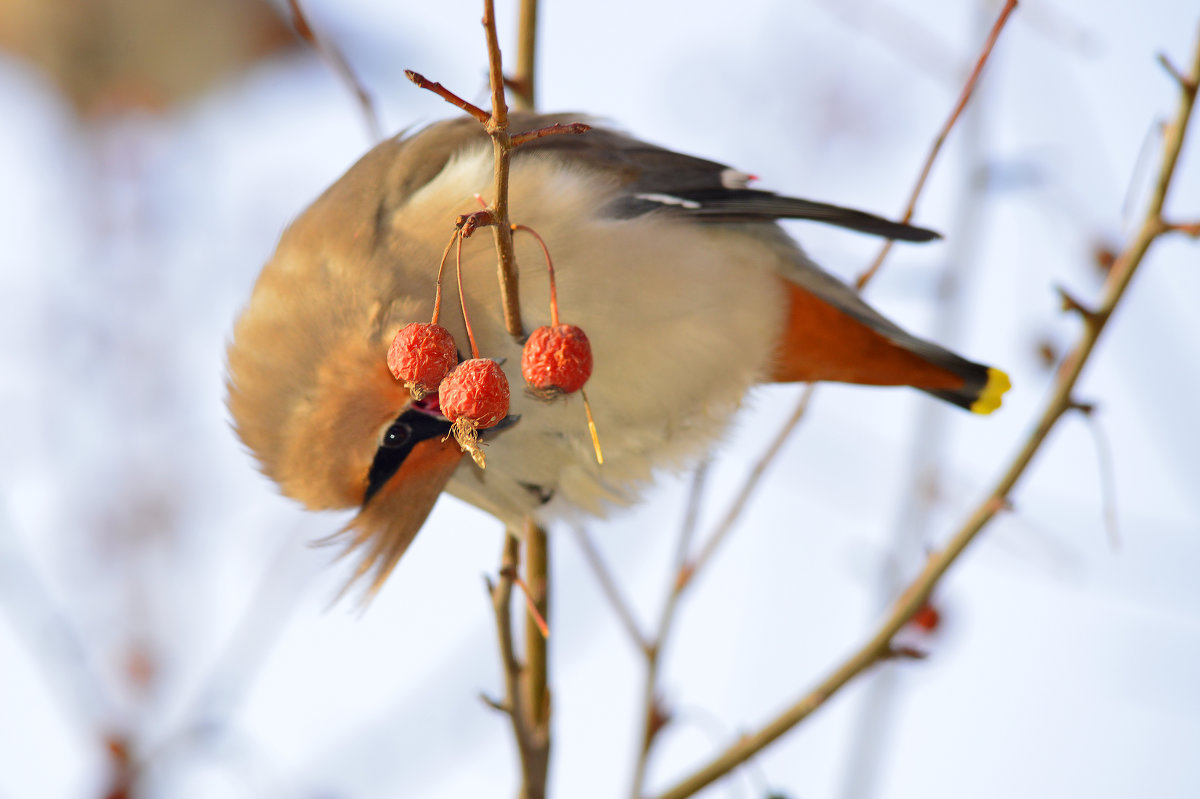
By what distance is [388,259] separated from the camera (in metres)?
2.31

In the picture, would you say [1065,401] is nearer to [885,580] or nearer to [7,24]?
[885,580]

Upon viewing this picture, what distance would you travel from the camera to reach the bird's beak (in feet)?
7.47

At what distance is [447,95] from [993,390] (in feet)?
6.09

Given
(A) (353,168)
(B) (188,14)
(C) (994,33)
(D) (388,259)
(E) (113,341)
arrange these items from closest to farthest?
(C) (994,33) < (D) (388,259) < (A) (353,168) < (E) (113,341) < (B) (188,14)

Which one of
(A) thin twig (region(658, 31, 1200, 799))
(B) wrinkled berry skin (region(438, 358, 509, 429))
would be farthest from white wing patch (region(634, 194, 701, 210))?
(B) wrinkled berry skin (region(438, 358, 509, 429))

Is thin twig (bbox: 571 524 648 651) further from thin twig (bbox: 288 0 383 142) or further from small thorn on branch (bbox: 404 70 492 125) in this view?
small thorn on branch (bbox: 404 70 492 125)

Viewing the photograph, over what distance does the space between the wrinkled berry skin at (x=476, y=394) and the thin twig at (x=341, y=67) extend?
3.65 ft

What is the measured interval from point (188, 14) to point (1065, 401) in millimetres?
13628

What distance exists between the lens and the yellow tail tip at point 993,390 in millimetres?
2793

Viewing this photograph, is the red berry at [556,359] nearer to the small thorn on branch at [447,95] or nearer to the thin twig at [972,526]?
the small thorn on branch at [447,95]

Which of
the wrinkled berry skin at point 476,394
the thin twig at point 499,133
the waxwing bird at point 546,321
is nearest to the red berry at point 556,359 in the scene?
the wrinkled berry skin at point 476,394

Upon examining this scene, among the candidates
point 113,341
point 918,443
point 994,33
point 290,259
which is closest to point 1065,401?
point 994,33

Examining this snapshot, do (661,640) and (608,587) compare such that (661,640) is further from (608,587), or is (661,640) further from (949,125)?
(949,125)

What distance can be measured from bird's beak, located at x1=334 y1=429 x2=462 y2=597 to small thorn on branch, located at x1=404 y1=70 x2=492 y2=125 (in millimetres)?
935
